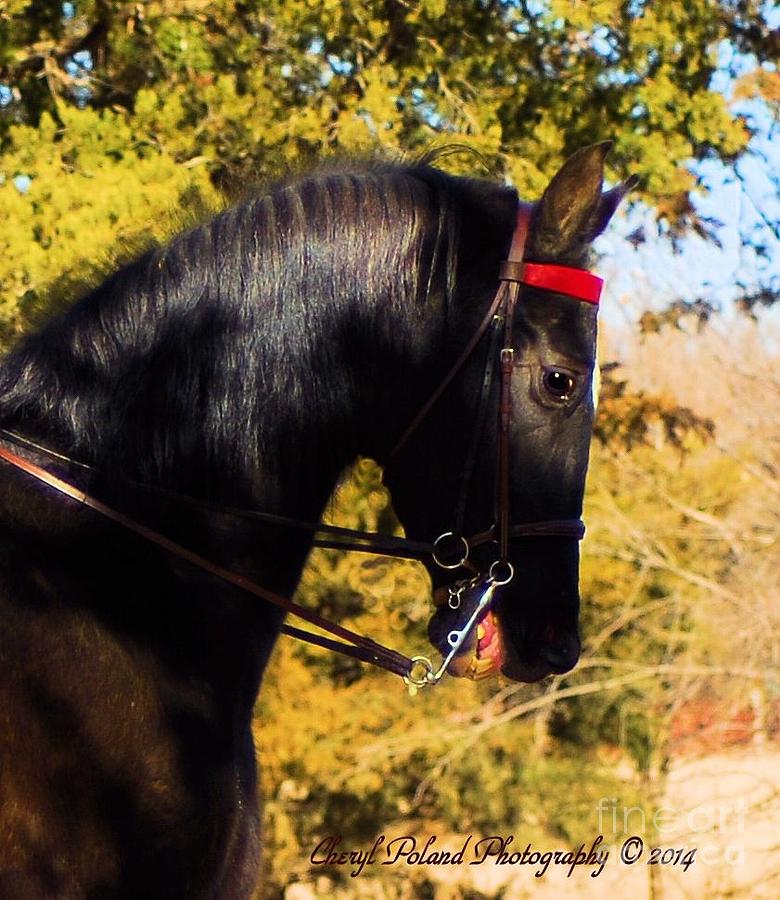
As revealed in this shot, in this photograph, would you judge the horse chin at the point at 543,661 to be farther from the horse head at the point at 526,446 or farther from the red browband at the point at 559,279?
the red browband at the point at 559,279

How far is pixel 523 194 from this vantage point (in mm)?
6664

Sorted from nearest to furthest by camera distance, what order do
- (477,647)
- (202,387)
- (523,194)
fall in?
(202,387) → (477,647) → (523,194)

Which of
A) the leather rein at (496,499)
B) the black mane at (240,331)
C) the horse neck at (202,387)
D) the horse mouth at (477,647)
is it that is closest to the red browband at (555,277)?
the leather rein at (496,499)

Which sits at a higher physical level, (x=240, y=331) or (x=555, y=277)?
(x=555, y=277)

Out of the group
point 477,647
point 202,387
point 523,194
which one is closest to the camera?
point 202,387

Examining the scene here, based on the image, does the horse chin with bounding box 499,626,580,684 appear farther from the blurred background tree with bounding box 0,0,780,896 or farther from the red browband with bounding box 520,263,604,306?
the blurred background tree with bounding box 0,0,780,896

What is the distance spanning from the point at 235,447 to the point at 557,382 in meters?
0.67

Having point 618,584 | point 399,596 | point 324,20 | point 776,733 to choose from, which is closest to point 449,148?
point 324,20

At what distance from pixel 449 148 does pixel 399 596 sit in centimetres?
475

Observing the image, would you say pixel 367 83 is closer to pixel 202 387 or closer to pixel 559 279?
pixel 559 279

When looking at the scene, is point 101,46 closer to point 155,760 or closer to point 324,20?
point 324,20

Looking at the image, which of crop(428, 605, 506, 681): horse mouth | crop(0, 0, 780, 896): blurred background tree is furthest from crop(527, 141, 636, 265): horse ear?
crop(0, 0, 780, 896): blurred background tree

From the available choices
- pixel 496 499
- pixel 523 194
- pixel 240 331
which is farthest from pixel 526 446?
pixel 523 194

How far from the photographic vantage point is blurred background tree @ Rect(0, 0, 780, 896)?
6.80m
